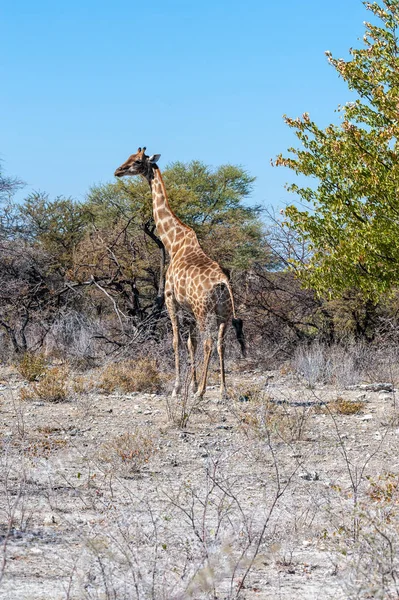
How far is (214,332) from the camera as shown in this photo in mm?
11203

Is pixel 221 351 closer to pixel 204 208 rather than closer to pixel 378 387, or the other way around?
pixel 378 387

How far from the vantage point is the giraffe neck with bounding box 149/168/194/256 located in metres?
12.6

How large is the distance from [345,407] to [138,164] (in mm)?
4905

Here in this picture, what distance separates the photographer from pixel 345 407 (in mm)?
10250

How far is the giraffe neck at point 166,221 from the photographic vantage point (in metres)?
12.6

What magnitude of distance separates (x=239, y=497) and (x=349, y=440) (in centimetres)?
255

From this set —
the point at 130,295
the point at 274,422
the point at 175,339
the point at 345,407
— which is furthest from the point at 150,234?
the point at 274,422

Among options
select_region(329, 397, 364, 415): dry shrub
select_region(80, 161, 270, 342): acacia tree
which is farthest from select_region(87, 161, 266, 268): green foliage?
select_region(329, 397, 364, 415): dry shrub

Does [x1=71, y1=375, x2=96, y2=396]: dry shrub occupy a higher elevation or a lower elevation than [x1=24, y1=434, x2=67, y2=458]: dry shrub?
higher

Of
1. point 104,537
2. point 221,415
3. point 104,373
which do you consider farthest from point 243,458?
point 104,373

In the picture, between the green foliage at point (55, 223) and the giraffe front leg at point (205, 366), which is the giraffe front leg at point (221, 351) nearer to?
the giraffe front leg at point (205, 366)

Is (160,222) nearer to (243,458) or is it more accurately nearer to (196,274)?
(196,274)

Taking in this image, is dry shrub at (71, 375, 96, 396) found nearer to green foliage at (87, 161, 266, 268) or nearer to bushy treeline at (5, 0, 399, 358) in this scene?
bushy treeline at (5, 0, 399, 358)

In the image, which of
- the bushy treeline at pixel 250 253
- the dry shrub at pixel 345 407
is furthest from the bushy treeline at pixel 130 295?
the dry shrub at pixel 345 407
